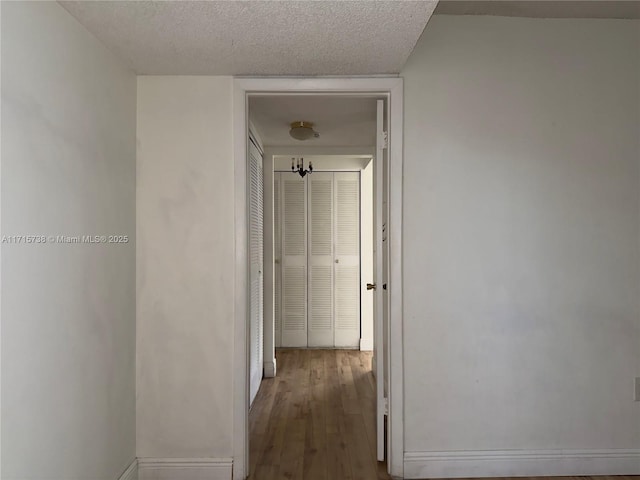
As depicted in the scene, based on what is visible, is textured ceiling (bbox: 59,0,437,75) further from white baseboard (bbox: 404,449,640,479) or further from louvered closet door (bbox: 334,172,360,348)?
louvered closet door (bbox: 334,172,360,348)

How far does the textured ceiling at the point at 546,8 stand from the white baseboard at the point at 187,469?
104 inches

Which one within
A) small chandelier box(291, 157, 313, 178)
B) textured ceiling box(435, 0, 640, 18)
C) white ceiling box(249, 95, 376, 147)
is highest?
textured ceiling box(435, 0, 640, 18)

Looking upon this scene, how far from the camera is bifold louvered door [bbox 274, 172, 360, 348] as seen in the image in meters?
5.32

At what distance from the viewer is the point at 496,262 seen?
2.36m

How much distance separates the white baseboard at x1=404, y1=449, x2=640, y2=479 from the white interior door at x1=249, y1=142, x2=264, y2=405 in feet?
5.20

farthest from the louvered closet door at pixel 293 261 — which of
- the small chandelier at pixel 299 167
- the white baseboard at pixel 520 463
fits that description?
the white baseboard at pixel 520 463

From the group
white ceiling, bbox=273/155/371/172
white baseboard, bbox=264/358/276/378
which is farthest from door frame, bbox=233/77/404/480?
white ceiling, bbox=273/155/371/172

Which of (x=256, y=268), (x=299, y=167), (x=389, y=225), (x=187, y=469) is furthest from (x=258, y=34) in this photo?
(x=299, y=167)

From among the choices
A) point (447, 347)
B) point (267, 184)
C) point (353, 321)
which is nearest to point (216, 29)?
point (447, 347)

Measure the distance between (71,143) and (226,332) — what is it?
118cm

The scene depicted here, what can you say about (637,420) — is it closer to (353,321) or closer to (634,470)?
(634,470)

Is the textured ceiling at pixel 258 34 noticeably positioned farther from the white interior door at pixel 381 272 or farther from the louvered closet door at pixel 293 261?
the louvered closet door at pixel 293 261

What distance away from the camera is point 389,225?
7.77 ft

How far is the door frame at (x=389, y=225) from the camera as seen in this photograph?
235cm
